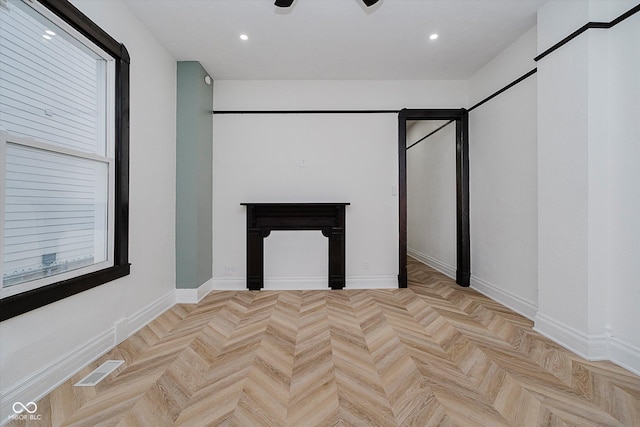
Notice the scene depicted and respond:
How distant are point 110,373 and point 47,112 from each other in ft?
5.52

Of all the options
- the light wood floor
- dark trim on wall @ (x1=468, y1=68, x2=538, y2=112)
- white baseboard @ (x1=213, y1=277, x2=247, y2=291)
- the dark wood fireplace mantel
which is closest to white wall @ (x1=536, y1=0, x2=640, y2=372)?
the light wood floor

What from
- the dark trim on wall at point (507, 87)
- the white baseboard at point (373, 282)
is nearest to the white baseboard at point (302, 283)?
the white baseboard at point (373, 282)

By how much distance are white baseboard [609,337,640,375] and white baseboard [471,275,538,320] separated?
0.69 m

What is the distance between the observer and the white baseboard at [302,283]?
12.2 feet

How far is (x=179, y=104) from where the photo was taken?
323cm

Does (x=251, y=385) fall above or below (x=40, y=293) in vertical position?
below

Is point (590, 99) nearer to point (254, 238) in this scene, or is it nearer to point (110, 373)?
point (254, 238)

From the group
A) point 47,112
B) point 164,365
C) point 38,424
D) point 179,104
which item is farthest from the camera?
point 179,104

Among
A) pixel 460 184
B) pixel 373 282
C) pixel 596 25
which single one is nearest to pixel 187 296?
pixel 373 282

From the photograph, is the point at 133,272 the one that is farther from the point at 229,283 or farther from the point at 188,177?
the point at 229,283

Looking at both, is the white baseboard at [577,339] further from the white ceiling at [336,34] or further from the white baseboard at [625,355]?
the white ceiling at [336,34]

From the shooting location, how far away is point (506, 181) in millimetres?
3066

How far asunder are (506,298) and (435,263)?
164 cm

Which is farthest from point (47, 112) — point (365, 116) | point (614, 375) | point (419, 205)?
point (419, 205)
